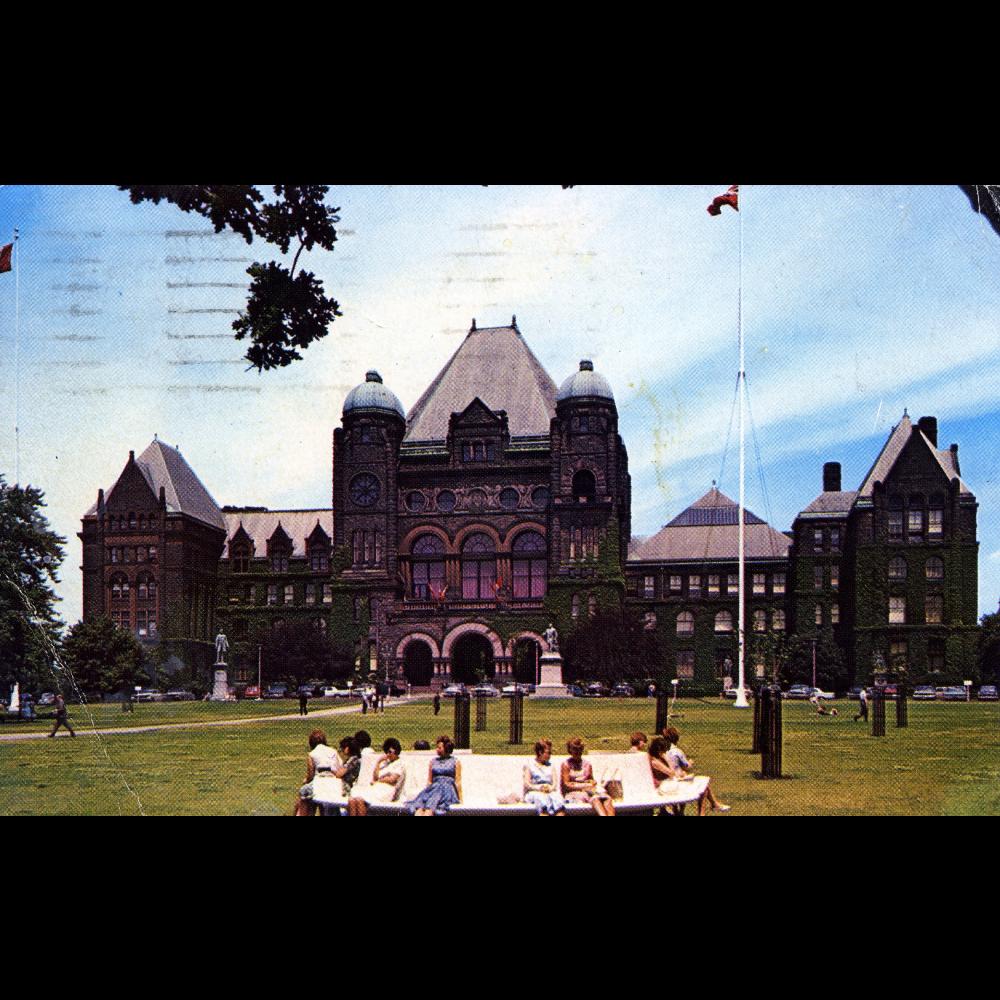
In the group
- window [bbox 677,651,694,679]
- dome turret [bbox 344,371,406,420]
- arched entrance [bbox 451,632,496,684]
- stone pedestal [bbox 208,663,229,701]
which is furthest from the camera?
arched entrance [bbox 451,632,496,684]

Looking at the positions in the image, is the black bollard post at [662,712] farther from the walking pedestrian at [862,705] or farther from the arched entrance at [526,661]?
the arched entrance at [526,661]

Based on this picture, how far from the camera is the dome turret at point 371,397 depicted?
523 inches

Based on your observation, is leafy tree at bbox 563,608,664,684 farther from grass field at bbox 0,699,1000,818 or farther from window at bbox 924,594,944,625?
window at bbox 924,594,944,625

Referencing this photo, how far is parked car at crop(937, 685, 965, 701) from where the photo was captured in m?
13.1

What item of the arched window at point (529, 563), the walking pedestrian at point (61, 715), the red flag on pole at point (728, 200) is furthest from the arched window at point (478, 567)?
the red flag on pole at point (728, 200)

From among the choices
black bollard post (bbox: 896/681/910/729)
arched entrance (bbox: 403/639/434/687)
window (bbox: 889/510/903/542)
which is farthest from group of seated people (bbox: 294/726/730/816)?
arched entrance (bbox: 403/639/434/687)

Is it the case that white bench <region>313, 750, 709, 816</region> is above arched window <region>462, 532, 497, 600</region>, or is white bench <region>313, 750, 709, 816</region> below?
below

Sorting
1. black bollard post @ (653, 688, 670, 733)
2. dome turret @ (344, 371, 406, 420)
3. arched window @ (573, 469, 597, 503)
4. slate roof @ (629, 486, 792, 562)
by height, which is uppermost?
dome turret @ (344, 371, 406, 420)

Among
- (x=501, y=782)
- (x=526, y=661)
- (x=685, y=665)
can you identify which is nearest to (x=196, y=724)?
(x=526, y=661)

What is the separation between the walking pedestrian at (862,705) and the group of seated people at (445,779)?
6590 millimetres

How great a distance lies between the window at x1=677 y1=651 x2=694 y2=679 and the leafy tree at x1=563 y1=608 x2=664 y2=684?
1.30 m
